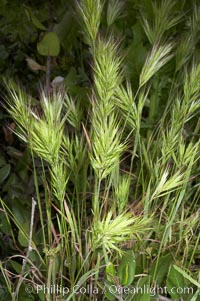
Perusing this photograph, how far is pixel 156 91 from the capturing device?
133 cm

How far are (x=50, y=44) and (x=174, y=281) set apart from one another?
0.69 metres

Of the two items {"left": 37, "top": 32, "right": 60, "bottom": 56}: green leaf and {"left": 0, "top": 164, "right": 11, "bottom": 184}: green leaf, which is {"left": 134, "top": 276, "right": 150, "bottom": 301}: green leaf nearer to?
{"left": 0, "top": 164, "right": 11, "bottom": 184}: green leaf

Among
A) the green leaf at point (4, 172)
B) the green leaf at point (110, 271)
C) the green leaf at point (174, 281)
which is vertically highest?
the green leaf at point (110, 271)

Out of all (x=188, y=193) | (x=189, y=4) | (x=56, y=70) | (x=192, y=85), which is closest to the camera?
(x=192, y=85)

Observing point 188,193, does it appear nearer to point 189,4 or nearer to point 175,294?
point 175,294

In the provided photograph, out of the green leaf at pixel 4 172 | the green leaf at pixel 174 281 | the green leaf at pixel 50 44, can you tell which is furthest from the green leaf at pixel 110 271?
the green leaf at pixel 50 44

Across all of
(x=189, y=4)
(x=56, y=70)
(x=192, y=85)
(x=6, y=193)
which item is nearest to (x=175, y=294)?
(x=192, y=85)

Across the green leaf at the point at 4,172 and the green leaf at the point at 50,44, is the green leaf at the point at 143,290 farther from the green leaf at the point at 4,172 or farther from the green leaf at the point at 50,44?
the green leaf at the point at 50,44

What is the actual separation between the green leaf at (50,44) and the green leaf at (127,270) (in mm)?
656

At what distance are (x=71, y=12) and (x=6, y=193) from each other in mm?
483

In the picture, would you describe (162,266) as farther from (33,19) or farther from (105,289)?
(33,19)

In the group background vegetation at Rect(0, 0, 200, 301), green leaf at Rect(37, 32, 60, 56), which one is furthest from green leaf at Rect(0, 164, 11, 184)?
green leaf at Rect(37, 32, 60, 56)

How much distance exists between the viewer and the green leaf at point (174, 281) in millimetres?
962

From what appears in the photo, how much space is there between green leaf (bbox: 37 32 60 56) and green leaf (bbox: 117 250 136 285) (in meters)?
0.66
